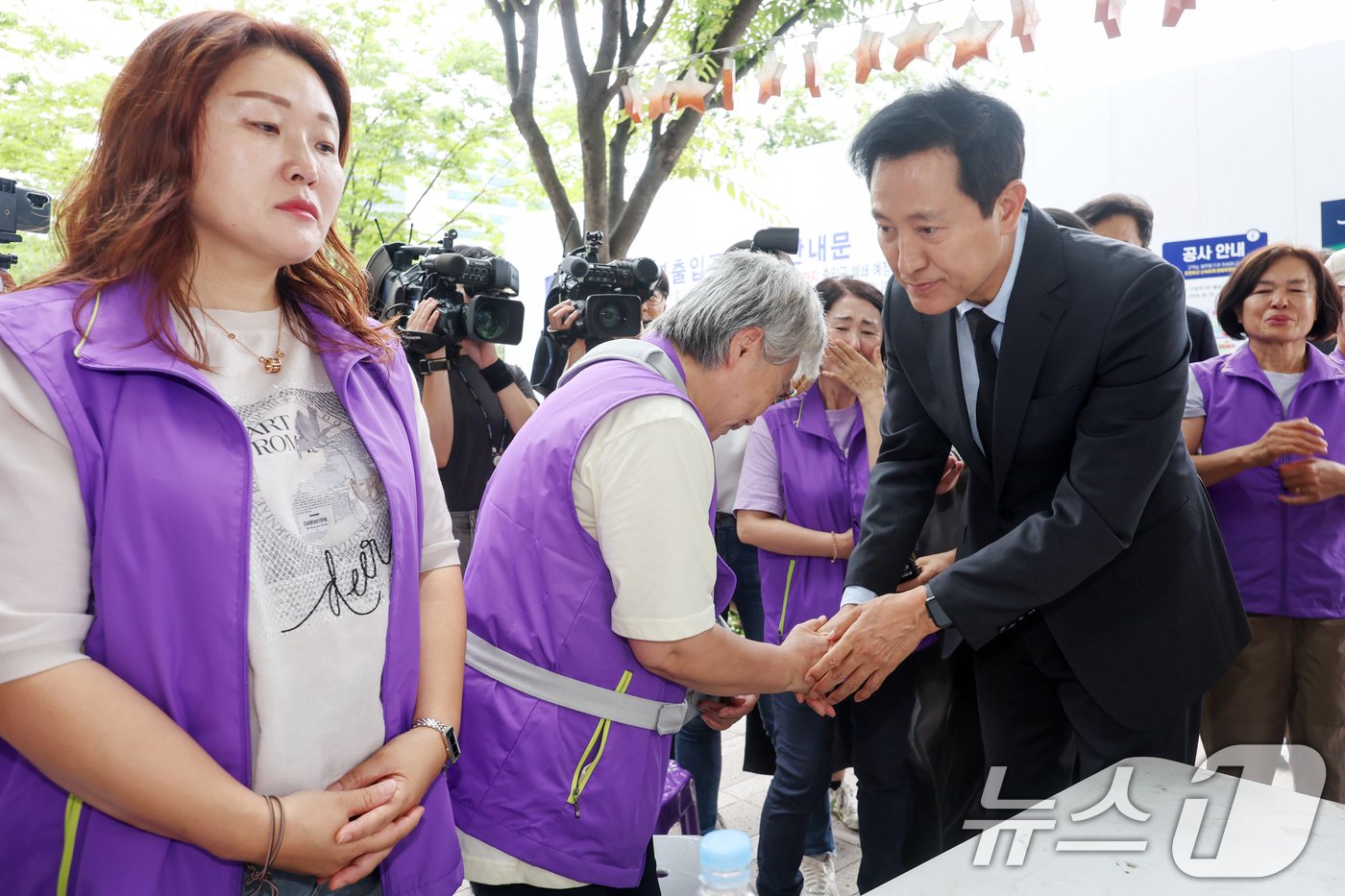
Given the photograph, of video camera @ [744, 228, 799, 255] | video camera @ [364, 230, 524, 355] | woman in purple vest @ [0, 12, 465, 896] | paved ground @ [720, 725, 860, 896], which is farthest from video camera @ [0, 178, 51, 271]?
paved ground @ [720, 725, 860, 896]

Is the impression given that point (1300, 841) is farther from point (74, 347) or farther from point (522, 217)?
point (522, 217)

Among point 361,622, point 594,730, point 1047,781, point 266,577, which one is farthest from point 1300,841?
point 266,577

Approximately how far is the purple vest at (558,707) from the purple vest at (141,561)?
0.45 metres

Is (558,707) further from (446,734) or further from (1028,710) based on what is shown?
(1028,710)

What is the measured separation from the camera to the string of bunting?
149 inches

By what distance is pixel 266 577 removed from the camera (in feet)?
3.59

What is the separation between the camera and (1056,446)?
6.12 ft

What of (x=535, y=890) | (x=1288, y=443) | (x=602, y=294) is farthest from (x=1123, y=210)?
(x=535, y=890)

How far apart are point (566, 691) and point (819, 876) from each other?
1725mm

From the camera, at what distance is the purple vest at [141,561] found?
0.98 meters

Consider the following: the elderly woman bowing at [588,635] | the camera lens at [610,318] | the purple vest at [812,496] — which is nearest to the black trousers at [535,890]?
the elderly woman bowing at [588,635]

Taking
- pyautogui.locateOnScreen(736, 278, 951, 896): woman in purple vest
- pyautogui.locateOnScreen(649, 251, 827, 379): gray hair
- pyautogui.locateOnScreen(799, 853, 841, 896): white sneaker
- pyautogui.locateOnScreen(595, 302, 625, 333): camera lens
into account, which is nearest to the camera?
pyautogui.locateOnScreen(649, 251, 827, 379): gray hair

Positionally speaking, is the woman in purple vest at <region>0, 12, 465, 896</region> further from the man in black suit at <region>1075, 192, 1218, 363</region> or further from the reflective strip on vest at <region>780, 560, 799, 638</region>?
the man in black suit at <region>1075, 192, 1218, 363</region>

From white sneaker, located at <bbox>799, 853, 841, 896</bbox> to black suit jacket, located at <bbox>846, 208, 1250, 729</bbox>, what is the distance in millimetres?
1308
